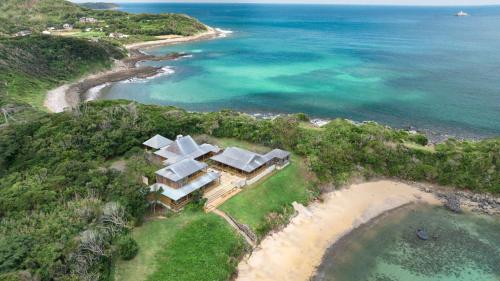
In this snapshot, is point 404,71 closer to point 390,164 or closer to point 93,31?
point 390,164

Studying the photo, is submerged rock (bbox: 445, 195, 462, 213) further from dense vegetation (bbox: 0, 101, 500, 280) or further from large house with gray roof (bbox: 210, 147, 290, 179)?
large house with gray roof (bbox: 210, 147, 290, 179)

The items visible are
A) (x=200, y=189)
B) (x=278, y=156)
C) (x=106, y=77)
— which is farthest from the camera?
(x=106, y=77)

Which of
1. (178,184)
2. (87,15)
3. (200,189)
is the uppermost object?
(87,15)

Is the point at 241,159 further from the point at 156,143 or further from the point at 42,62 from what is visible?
the point at 42,62

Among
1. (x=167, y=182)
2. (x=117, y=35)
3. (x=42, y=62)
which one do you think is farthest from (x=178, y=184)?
(x=117, y=35)

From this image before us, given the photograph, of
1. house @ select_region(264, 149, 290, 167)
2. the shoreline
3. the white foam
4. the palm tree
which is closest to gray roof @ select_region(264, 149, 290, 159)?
house @ select_region(264, 149, 290, 167)

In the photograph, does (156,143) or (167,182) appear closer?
(167,182)

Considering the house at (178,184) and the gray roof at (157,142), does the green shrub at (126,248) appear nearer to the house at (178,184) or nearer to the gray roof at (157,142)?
the house at (178,184)
